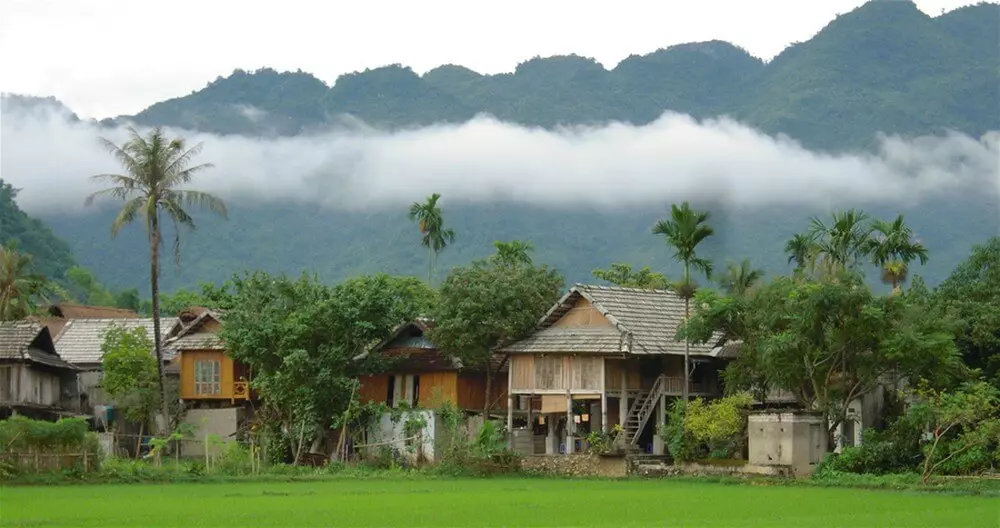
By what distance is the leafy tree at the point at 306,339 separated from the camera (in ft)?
169

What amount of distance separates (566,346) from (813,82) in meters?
126

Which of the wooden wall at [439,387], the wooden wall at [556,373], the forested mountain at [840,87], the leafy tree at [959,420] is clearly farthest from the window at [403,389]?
the forested mountain at [840,87]

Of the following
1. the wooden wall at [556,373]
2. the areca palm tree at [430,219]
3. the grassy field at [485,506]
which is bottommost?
the grassy field at [485,506]

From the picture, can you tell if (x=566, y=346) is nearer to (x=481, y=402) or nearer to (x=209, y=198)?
(x=481, y=402)

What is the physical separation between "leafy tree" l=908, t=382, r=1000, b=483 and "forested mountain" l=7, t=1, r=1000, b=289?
8566 cm

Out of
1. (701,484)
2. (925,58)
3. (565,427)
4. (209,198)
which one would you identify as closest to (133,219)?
(209,198)

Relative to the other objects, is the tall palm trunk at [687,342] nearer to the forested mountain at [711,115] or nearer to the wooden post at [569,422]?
Answer: the wooden post at [569,422]

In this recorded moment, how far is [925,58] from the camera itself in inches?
6969

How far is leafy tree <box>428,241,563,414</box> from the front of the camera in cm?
5078

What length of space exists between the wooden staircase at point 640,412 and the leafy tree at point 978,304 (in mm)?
9968

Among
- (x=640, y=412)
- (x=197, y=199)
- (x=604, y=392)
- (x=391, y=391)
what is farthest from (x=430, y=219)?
(x=640, y=412)

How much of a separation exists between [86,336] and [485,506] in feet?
123

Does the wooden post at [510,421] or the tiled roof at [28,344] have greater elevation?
the tiled roof at [28,344]

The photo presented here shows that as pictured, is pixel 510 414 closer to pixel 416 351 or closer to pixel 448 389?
pixel 448 389
